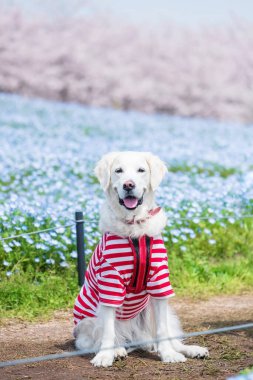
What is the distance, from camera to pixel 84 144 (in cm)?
1352

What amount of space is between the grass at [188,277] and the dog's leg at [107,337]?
145 centimetres

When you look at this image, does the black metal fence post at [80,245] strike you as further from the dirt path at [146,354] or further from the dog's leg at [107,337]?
the dog's leg at [107,337]

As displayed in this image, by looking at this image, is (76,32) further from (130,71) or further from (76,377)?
(76,377)

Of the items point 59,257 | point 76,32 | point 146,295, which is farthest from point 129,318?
point 76,32

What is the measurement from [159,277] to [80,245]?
1831mm

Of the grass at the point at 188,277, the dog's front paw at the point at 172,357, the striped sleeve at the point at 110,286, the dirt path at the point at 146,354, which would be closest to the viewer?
the dirt path at the point at 146,354

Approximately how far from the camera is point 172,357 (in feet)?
15.5

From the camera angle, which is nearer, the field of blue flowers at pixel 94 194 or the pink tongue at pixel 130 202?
the pink tongue at pixel 130 202

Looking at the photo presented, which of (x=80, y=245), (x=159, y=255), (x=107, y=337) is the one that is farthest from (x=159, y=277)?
(x=80, y=245)

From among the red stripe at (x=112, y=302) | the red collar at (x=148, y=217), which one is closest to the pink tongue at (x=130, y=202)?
the red collar at (x=148, y=217)

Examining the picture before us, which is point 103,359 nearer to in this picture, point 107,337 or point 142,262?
point 107,337

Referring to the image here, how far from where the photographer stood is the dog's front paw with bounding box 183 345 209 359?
15.8ft

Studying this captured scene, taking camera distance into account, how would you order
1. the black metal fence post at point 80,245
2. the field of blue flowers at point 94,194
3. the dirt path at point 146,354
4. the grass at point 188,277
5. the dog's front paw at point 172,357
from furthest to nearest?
the field of blue flowers at point 94,194, the black metal fence post at point 80,245, the grass at point 188,277, the dog's front paw at point 172,357, the dirt path at point 146,354

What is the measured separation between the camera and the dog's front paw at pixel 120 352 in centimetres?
480
